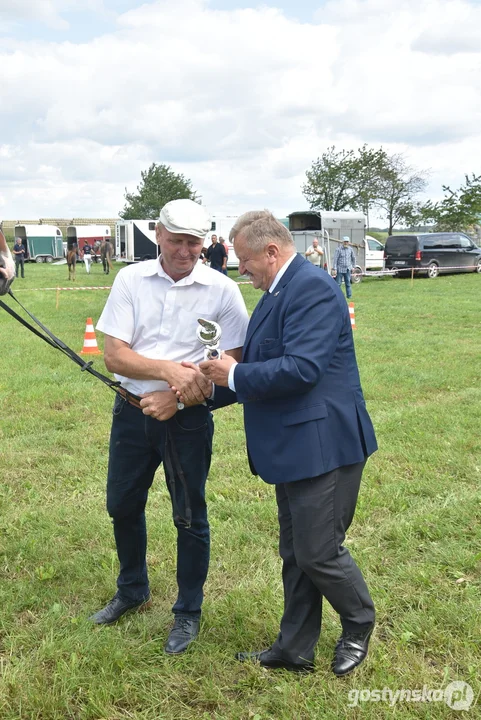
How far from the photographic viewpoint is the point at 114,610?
11.2 ft

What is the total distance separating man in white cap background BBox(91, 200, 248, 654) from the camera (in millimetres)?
2939

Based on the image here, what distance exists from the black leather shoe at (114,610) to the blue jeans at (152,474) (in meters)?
0.30

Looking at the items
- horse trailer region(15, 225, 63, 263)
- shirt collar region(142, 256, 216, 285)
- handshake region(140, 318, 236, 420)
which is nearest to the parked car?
shirt collar region(142, 256, 216, 285)

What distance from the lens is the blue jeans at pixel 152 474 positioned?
10.1ft

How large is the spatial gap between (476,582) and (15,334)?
1084cm

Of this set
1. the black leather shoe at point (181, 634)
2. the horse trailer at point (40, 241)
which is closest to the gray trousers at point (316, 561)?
the black leather shoe at point (181, 634)

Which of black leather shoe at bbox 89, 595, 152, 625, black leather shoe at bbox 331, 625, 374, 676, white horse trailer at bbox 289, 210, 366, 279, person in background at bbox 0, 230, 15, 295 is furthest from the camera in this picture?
white horse trailer at bbox 289, 210, 366, 279

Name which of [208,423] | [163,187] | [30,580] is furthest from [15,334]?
[163,187]

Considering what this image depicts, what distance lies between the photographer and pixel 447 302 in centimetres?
1722

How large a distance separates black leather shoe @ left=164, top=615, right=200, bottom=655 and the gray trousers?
1.45ft

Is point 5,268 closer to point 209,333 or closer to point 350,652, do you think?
point 209,333

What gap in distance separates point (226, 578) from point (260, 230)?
2.18 meters

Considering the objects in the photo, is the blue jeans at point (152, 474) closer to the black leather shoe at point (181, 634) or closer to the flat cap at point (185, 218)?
the black leather shoe at point (181, 634)

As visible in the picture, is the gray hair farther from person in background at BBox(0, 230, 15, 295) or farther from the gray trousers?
person in background at BBox(0, 230, 15, 295)
